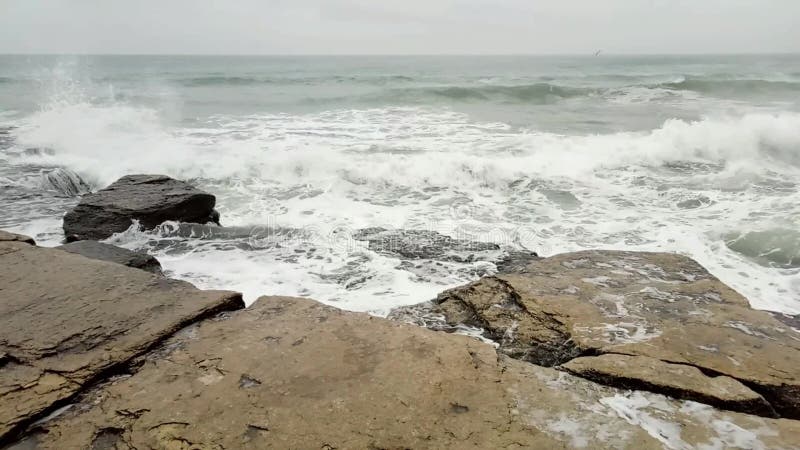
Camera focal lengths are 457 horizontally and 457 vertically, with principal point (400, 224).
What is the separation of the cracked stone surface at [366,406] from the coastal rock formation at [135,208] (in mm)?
3892

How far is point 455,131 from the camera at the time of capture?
44.3ft

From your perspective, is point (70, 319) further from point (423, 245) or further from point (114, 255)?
point (423, 245)

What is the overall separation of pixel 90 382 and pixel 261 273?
2.63m

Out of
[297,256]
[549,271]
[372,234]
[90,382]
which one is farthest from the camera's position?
[372,234]

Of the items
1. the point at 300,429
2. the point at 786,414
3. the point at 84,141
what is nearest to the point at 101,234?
the point at 300,429

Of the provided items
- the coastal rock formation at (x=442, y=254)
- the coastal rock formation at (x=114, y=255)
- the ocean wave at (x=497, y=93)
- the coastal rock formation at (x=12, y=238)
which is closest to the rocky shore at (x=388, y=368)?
the coastal rock formation at (x=12, y=238)

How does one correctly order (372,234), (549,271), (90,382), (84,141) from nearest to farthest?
(90,382)
(549,271)
(372,234)
(84,141)

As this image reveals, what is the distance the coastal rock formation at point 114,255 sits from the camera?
3904 millimetres

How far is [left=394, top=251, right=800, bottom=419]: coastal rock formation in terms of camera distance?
6.77 ft

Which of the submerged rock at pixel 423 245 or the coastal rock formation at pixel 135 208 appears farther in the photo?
the coastal rock formation at pixel 135 208

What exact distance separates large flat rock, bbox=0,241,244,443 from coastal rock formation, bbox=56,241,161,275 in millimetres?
661

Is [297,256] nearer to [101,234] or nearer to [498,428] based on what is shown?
[101,234]

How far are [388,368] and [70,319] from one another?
5.57 feet

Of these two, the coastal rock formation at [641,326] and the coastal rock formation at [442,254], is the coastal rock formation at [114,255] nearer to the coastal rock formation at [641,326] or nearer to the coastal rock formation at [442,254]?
the coastal rock formation at [442,254]
